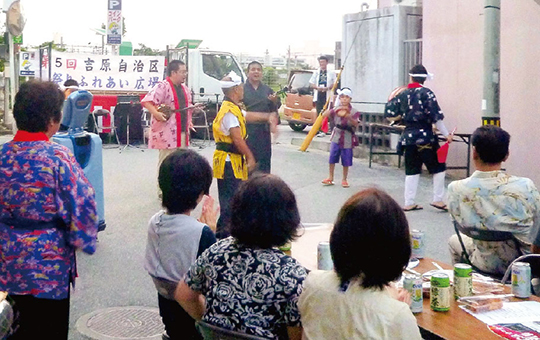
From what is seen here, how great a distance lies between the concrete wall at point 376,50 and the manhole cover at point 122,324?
8.76 m

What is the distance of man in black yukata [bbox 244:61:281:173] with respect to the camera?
750 centimetres

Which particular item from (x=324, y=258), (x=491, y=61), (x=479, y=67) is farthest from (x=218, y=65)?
(x=324, y=258)

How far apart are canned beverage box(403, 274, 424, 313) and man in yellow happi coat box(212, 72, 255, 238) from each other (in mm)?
3539

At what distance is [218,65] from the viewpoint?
19406 millimetres

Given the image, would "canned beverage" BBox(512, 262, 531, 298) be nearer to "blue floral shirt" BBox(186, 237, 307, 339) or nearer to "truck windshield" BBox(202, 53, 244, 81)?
"blue floral shirt" BBox(186, 237, 307, 339)

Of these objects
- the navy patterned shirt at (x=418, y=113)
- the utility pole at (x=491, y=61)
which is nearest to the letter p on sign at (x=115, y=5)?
the navy patterned shirt at (x=418, y=113)

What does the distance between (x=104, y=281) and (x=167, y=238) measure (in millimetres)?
3105

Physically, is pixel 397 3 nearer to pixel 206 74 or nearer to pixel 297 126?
pixel 206 74

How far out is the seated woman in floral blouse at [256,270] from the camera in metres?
2.72

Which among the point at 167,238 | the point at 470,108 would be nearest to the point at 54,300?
the point at 167,238

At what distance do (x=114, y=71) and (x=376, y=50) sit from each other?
698cm

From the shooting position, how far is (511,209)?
4305mm

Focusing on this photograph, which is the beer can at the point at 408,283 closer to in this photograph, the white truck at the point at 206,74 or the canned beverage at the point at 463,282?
the canned beverage at the point at 463,282

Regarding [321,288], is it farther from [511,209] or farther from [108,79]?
[108,79]
